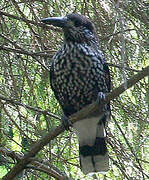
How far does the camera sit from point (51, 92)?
A: 3227mm

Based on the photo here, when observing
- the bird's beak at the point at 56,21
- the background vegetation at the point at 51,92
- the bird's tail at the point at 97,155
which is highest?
the bird's beak at the point at 56,21

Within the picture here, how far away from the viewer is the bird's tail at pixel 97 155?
299 cm

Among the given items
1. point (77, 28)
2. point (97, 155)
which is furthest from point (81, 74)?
point (97, 155)

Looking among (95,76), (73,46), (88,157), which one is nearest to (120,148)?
(88,157)

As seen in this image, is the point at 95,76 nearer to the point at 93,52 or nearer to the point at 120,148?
the point at 93,52

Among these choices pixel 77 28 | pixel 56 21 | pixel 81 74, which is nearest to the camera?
pixel 56 21

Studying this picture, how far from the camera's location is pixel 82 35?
10.2 feet

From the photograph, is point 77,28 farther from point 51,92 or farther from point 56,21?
point 51,92

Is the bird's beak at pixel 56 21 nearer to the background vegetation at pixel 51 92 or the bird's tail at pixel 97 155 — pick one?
the background vegetation at pixel 51 92

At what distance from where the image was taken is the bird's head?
115 inches

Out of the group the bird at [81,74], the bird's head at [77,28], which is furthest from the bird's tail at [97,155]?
the bird's head at [77,28]

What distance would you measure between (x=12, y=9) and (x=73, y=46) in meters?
0.56

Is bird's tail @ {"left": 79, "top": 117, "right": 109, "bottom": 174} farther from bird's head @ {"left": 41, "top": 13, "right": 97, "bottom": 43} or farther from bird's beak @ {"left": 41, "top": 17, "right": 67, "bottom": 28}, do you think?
bird's beak @ {"left": 41, "top": 17, "right": 67, "bottom": 28}

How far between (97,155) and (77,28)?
884 millimetres
